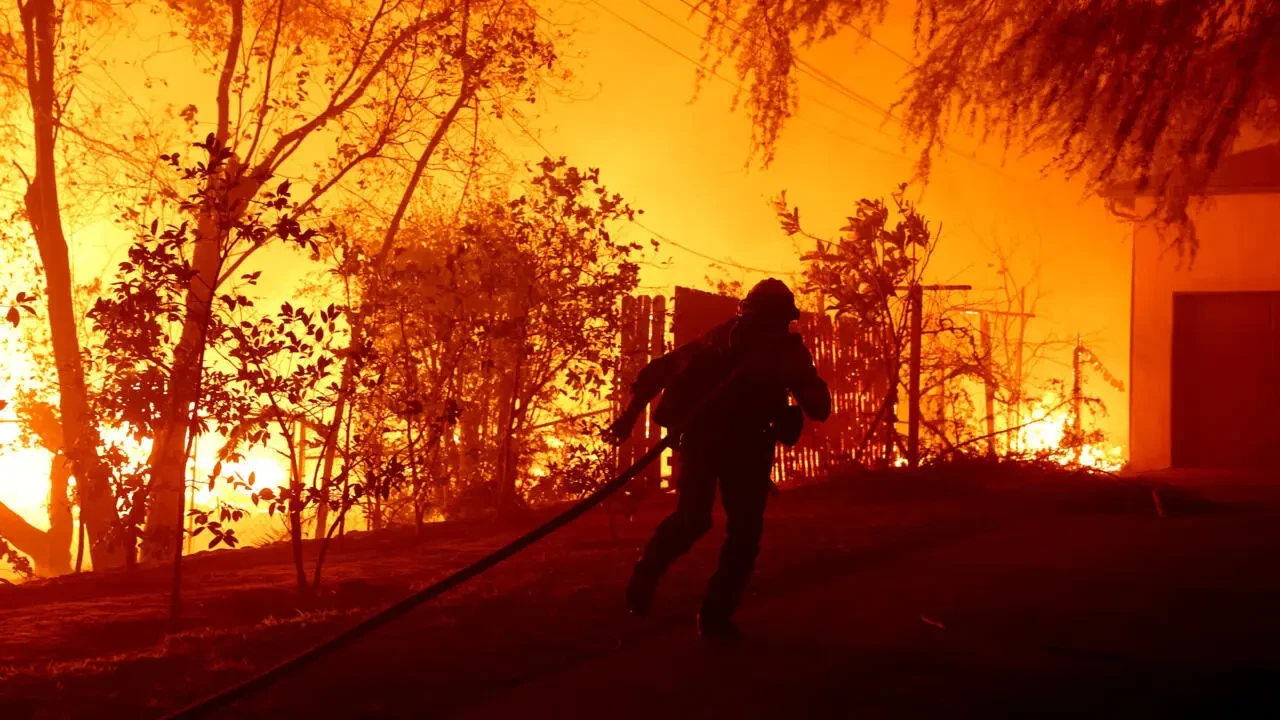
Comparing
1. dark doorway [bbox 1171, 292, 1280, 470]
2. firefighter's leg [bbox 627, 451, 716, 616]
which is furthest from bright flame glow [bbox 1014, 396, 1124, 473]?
firefighter's leg [bbox 627, 451, 716, 616]

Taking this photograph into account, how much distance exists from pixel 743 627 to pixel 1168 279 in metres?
15.7

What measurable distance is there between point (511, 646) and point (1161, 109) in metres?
5.29

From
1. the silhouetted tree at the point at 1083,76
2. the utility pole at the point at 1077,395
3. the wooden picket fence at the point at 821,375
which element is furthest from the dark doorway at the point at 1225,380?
the silhouetted tree at the point at 1083,76

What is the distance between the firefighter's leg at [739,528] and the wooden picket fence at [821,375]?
6.26 m

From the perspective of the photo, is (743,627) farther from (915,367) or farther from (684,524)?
(915,367)

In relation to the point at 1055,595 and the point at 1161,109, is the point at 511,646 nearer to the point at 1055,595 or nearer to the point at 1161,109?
the point at 1055,595

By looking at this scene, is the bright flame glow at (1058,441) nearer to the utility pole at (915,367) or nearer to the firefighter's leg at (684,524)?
the utility pole at (915,367)

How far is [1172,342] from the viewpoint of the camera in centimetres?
1995

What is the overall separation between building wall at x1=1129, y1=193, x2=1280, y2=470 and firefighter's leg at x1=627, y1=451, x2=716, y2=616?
49.5 ft

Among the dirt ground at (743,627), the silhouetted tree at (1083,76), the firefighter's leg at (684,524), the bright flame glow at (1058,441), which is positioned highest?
the silhouetted tree at (1083,76)

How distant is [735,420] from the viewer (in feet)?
19.9

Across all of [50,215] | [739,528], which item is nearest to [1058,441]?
[50,215]

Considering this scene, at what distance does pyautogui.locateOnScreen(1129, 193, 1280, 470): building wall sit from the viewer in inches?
760

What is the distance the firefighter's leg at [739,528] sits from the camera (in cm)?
611
